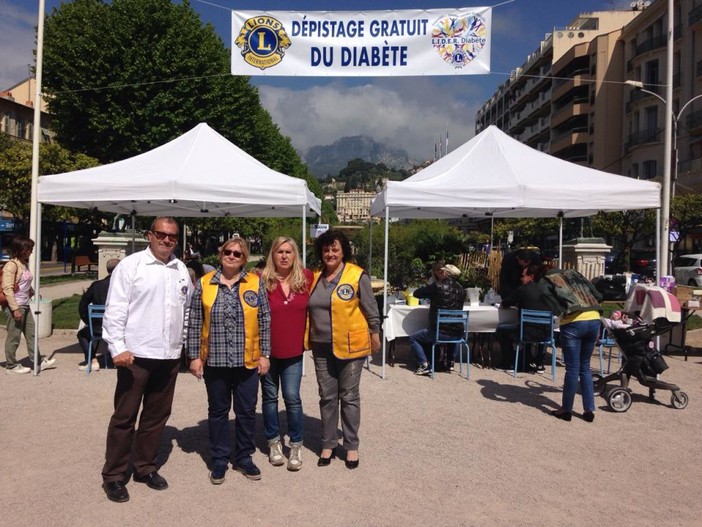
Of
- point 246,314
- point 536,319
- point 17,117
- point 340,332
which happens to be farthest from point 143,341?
point 17,117

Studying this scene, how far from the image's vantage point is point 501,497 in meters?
3.92

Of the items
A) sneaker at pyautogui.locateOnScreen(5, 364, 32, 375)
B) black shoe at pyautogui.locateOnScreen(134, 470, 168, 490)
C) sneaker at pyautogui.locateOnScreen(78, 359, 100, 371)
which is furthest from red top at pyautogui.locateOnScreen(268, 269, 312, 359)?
sneaker at pyautogui.locateOnScreen(5, 364, 32, 375)

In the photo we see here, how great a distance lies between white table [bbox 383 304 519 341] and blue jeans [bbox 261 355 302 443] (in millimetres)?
3491

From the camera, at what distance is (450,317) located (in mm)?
7379

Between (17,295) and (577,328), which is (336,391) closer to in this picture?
(577,328)

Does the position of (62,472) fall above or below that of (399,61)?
below

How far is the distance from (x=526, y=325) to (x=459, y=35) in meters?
4.13

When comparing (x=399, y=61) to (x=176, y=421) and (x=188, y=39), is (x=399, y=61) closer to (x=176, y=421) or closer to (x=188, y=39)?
(x=176, y=421)

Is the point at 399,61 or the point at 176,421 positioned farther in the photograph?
the point at 399,61

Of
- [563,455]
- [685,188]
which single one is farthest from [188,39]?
[685,188]

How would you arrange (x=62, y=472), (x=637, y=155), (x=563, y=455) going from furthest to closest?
(x=637, y=155), (x=563, y=455), (x=62, y=472)

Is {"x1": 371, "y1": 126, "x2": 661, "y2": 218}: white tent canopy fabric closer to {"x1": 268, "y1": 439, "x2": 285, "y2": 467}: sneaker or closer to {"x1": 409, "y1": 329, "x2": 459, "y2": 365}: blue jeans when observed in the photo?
{"x1": 409, "y1": 329, "x2": 459, "y2": 365}: blue jeans

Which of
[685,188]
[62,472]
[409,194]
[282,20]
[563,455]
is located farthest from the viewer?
[685,188]

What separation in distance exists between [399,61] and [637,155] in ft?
132
